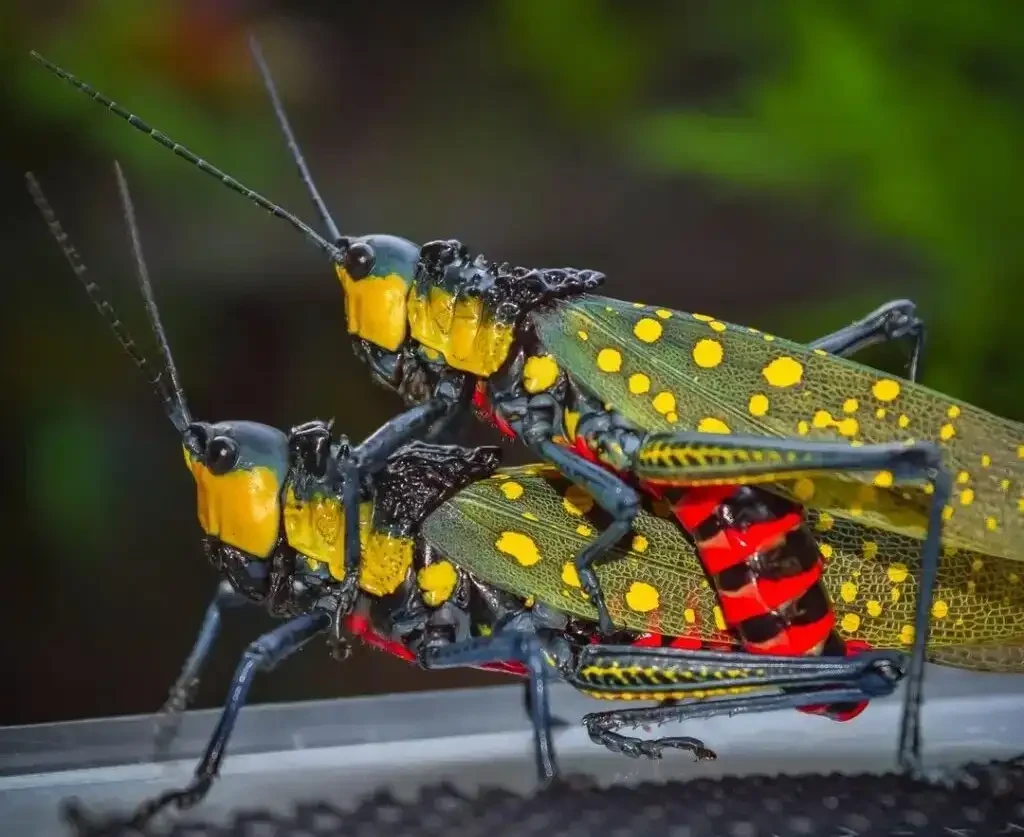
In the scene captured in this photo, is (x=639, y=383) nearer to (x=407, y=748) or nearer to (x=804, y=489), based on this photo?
(x=804, y=489)

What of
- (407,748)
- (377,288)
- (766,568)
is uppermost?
(377,288)

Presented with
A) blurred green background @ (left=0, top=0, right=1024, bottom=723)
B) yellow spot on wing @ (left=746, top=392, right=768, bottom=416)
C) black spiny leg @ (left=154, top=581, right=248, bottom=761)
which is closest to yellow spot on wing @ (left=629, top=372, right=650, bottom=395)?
yellow spot on wing @ (left=746, top=392, right=768, bottom=416)

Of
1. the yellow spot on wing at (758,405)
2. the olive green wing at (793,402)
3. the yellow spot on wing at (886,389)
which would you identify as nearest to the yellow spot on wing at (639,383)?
the olive green wing at (793,402)

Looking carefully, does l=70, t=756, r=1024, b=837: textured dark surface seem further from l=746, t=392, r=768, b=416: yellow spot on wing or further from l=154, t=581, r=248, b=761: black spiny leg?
l=154, t=581, r=248, b=761: black spiny leg

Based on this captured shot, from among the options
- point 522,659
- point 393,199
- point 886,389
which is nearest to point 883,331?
point 886,389

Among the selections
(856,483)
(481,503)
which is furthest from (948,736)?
(481,503)

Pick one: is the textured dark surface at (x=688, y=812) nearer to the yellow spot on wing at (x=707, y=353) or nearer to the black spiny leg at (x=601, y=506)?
the black spiny leg at (x=601, y=506)

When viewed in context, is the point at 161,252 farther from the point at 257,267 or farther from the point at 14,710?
the point at 14,710
